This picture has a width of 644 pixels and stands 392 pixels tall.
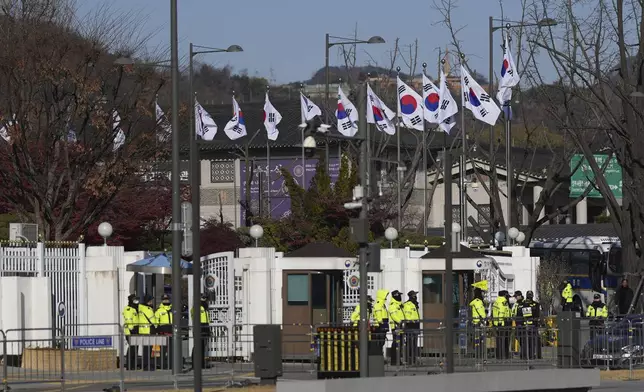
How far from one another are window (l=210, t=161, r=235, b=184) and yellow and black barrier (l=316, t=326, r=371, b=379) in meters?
49.4

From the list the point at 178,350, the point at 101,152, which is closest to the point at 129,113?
the point at 101,152

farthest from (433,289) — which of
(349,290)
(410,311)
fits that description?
(410,311)

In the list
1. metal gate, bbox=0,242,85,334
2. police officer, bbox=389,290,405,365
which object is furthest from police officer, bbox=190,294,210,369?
police officer, bbox=389,290,405,365

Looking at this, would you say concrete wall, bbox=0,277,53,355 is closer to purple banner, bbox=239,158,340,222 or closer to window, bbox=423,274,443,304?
window, bbox=423,274,443,304

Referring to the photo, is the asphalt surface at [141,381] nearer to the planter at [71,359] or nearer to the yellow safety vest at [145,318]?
the planter at [71,359]

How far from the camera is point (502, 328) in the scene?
3014 cm

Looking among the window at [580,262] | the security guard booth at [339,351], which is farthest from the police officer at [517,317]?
the window at [580,262]

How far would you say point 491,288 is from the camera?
38.2 m

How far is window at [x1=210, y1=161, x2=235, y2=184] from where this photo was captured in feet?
251

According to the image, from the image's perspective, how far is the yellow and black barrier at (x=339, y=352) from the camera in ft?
88.6

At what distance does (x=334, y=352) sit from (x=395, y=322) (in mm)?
3669

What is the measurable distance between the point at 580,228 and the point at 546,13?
27.1 meters

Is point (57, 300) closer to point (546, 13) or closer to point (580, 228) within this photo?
point (546, 13)

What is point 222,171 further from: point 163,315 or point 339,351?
point 339,351
